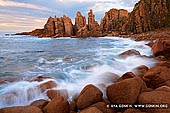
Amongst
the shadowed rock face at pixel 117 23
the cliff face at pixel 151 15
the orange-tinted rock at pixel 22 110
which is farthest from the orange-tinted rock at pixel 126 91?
the cliff face at pixel 151 15

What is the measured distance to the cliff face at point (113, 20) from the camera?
91.1 m

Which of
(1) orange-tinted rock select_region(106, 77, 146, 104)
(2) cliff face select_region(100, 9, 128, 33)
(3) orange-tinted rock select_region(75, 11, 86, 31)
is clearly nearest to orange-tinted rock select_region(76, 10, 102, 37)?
(3) orange-tinted rock select_region(75, 11, 86, 31)

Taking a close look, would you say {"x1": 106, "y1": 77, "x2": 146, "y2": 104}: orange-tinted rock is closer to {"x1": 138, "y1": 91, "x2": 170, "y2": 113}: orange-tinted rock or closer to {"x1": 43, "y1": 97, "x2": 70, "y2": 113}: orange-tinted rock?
{"x1": 138, "y1": 91, "x2": 170, "y2": 113}: orange-tinted rock

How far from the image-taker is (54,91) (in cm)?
730

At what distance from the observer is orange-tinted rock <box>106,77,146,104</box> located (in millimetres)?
5434

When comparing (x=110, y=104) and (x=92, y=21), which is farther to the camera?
(x=92, y=21)

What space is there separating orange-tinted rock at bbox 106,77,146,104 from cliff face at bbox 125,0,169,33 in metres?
55.3

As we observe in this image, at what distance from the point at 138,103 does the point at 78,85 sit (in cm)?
350

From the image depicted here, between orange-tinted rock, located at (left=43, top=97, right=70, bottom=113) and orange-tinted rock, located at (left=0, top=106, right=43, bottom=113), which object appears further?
orange-tinted rock, located at (left=43, top=97, right=70, bottom=113)

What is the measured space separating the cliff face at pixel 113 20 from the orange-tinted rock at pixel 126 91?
8275cm

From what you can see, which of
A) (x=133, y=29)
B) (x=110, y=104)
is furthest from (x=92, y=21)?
(x=110, y=104)

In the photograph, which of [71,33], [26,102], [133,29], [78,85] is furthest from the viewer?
[71,33]

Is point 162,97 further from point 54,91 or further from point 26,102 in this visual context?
point 26,102

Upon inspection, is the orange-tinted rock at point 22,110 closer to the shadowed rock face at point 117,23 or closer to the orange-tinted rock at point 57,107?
the orange-tinted rock at point 57,107
